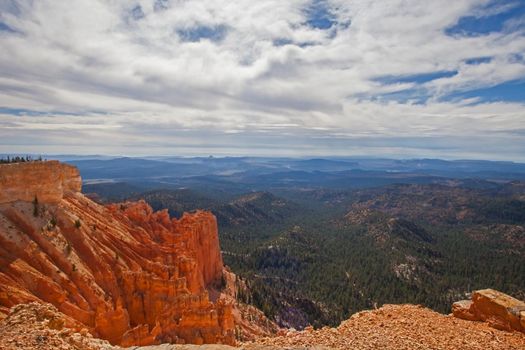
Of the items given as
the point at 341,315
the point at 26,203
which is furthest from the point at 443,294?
the point at 26,203

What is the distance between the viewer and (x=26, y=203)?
114 feet

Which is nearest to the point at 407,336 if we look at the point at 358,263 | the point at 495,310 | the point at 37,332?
the point at 495,310

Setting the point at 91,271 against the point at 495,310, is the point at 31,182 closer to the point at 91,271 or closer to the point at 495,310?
the point at 91,271

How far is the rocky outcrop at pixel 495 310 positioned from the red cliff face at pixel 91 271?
22.1m

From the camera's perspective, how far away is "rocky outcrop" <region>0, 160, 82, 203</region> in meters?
33.4

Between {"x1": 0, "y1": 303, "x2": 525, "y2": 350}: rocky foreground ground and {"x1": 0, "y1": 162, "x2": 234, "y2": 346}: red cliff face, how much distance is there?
919 centimetres

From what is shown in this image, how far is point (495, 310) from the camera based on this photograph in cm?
1848

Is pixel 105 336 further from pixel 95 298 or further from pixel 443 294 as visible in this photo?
pixel 443 294

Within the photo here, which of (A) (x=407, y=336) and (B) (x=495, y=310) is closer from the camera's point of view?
(A) (x=407, y=336)

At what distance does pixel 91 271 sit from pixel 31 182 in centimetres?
1098

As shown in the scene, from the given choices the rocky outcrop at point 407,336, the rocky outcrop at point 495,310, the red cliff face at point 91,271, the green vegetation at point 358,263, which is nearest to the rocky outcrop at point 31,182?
the red cliff face at point 91,271

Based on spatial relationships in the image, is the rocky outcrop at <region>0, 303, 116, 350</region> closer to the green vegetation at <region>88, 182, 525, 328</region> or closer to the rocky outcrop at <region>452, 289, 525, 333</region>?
the rocky outcrop at <region>452, 289, 525, 333</region>

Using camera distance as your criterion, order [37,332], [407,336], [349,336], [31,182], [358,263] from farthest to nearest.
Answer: [358,263], [31,182], [349,336], [407,336], [37,332]

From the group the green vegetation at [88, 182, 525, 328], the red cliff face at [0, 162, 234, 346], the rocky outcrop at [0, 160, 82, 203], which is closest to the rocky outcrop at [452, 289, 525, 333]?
the red cliff face at [0, 162, 234, 346]
